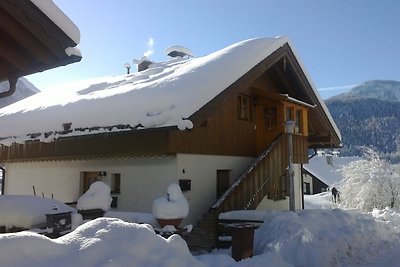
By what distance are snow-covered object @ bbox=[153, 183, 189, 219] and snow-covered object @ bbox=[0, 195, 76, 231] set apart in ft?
7.61

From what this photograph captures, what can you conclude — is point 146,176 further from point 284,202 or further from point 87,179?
point 284,202

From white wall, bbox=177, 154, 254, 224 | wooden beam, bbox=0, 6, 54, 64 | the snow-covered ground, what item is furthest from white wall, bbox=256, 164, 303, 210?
wooden beam, bbox=0, 6, 54, 64

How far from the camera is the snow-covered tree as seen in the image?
2358 centimetres

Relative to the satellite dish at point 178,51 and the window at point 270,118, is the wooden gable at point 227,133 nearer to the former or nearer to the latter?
the window at point 270,118

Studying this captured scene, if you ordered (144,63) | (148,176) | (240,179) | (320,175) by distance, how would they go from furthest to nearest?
(320,175) → (144,63) → (240,179) → (148,176)

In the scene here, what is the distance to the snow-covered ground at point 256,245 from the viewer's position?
3.85 meters

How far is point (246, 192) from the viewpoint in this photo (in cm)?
1255

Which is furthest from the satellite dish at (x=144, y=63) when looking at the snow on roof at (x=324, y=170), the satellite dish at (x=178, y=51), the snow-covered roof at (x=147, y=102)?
the snow on roof at (x=324, y=170)

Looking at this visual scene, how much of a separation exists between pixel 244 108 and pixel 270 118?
48.6 inches

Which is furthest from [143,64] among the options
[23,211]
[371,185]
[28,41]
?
[28,41]

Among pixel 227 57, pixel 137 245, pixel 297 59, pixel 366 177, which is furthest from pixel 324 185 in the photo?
pixel 137 245

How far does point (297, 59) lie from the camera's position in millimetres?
16297

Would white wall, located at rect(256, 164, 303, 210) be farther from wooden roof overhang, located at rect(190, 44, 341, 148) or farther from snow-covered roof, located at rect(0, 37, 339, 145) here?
snow-covered roof, located at rect(0, 37, 339, 145)

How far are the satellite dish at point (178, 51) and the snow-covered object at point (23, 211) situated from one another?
15771mm
